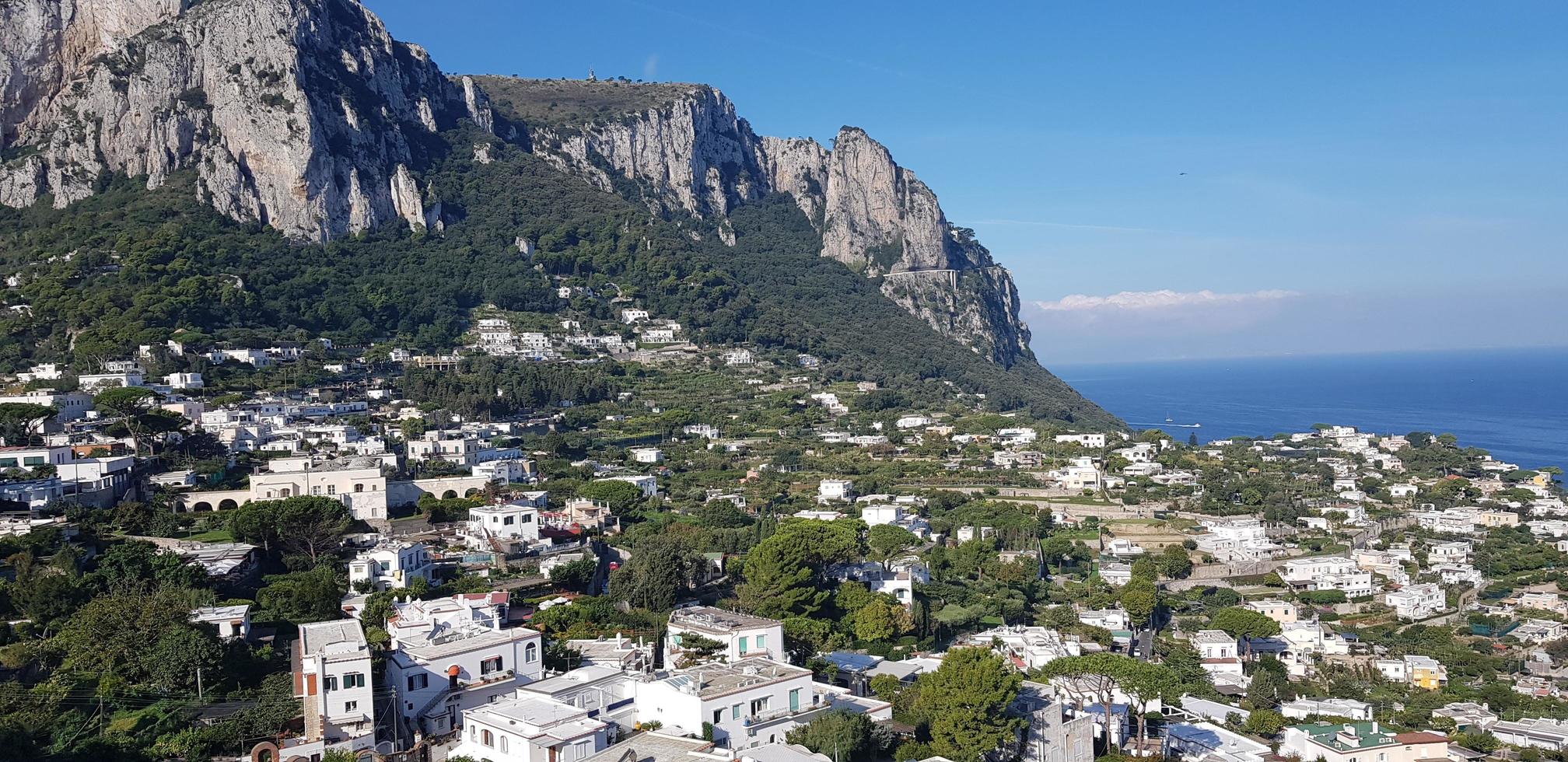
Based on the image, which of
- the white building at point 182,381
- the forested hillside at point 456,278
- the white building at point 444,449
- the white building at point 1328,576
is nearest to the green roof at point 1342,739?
the white building at point 1328,576

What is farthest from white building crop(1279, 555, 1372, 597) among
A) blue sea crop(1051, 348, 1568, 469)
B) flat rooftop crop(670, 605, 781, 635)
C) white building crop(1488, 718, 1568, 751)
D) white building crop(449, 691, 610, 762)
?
blue sea crop(1051, 348, 1568, 469)

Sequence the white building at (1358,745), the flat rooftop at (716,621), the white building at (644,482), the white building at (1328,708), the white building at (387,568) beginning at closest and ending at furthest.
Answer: the flat rooftop at (716,621)
the white building at (1358,745)
the white building at (387,568)
the white building at (1328,708)
the white building at (644,482)

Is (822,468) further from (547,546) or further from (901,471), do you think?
(547,546)

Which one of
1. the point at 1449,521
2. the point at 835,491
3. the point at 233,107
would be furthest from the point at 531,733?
the point at 233,107

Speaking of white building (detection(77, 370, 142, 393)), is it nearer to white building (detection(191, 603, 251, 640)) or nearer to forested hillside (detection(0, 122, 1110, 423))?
forested hillside (detection(0, 122, 1110, 423))

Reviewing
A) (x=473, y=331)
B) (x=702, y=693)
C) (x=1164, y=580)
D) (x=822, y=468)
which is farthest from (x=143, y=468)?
(x=473, y=331)

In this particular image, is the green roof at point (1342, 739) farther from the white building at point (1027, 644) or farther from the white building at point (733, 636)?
the white building at point (733, 636)
